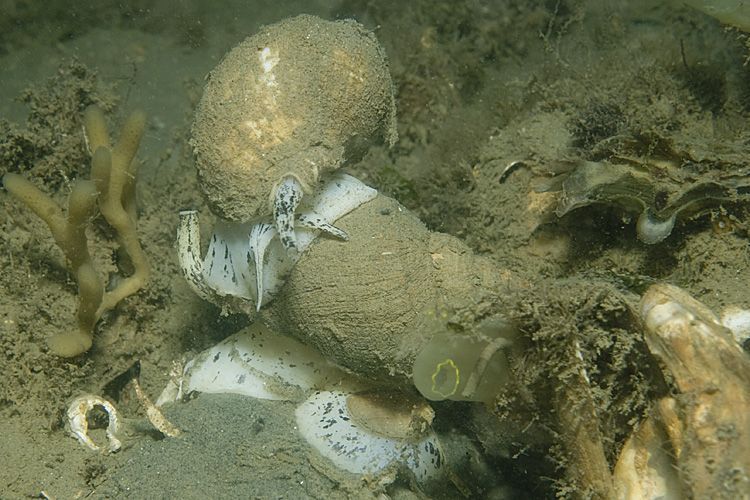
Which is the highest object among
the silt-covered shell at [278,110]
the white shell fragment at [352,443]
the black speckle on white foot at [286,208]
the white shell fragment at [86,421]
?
the silt-covered shell at [278,110]

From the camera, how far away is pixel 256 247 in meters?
2.43

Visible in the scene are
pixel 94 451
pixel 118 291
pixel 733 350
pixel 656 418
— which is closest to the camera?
pixel 733 350

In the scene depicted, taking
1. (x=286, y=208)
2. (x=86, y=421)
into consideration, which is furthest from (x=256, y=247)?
(x=86, y=421)

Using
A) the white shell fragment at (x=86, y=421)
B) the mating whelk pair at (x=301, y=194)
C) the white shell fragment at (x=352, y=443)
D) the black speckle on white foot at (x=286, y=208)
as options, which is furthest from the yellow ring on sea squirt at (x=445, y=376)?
the white shell fragment at (x=86, y=421)

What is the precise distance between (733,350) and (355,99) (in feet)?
5.79

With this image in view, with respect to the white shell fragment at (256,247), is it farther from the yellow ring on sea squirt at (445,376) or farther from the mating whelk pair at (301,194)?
the yellow ring on sea squirt at (445,376)

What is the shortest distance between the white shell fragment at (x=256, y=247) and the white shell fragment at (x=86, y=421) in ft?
2.48

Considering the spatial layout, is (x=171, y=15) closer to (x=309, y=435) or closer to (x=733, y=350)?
(x=309, y=435)

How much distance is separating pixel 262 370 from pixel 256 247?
2.64ft

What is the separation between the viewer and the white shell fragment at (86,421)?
2.66 m

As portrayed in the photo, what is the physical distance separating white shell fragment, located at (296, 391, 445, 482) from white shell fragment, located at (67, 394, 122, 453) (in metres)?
0.92

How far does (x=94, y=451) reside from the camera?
2.62 m

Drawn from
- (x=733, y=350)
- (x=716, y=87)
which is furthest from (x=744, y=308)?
(x=716, y=87)

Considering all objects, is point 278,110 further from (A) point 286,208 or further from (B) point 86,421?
(B) point 86,421
